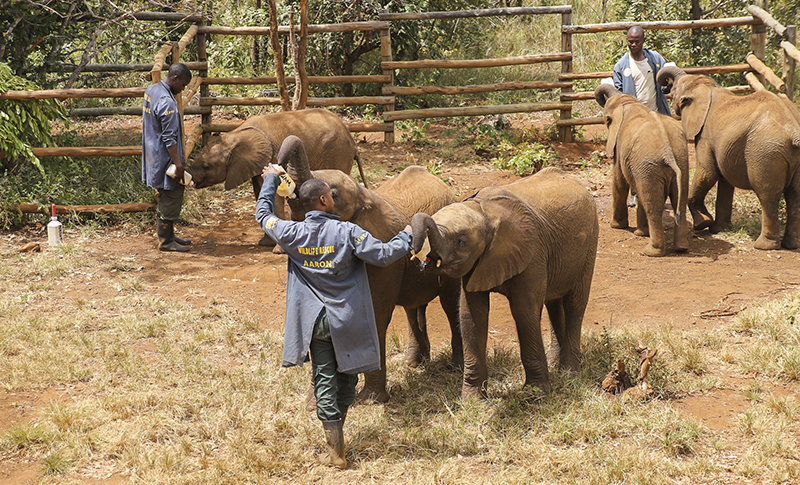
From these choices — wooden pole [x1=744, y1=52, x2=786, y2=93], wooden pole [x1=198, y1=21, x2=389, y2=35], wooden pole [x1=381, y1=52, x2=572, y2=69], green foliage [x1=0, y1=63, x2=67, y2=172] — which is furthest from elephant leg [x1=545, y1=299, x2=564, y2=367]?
wooden pole [x1=198, y1=21, x2=389, y2=35]

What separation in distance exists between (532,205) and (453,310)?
108cm

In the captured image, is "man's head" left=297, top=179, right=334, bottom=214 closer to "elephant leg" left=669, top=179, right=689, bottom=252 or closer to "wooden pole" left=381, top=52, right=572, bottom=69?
"elephant leg" left=669, top=179, right=689, bottom=252

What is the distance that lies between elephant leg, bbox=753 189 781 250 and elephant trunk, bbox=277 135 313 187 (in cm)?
590

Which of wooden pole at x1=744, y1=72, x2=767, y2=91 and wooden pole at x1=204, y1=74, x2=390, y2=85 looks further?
wooden pole at x1=204, y1=74, x2=390, y2=85

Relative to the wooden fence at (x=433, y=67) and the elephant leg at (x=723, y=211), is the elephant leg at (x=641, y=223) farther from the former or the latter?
the wooden fence at (x=433, y=67)

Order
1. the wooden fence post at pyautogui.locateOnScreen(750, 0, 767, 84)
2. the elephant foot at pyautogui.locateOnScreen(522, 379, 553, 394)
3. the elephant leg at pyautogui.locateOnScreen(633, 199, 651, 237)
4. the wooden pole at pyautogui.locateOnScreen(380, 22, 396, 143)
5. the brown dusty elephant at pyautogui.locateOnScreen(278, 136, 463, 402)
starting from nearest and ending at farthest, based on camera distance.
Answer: the brown dusty elephant at pyautogui.locateOnScreen(278, 136, 463, 402) < the elephant foot at pyautogui.locateOnScreen(522, 379, 553, 394) < the elephant leg at pyautogui.locateOnScreen(633, 199, 651, 237) < the wooden pole at pyautogui.locateOnScreen(380, 22, 396, 143) < the wooden fence post at pyautogui.locateOnScreen(750, 0, 767, 84)

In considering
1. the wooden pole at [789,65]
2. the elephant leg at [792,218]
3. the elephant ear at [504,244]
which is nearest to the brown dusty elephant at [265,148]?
the elephant ear at [504,244]

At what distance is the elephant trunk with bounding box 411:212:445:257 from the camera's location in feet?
14.9

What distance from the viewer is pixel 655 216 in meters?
8.91

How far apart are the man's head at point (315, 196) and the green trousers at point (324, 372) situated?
630 mm

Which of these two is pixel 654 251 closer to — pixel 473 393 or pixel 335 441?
pixel 473 393

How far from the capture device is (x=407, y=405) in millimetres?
5766

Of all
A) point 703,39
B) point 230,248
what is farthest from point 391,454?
point 703,39

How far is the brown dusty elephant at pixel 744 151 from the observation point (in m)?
8.82
